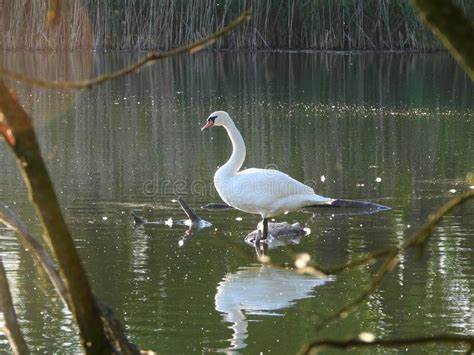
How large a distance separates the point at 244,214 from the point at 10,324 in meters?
8.41

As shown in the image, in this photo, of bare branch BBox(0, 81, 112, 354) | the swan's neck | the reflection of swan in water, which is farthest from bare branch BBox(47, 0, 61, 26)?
the swan's neck

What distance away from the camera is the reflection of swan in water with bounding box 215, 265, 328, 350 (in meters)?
6.54

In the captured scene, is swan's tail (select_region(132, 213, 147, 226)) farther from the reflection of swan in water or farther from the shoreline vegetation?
the shoreline vegetation

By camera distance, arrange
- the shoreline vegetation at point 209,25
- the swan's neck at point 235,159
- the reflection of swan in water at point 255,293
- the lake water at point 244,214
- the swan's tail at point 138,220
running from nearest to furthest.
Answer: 1. the lake water at point 244,214
2. the reflection of swan in water at point 255,293
3. the swan's neck at point 235,159
4. the swan's tail at point 138,220
5. the shoreline vegetation at point 209,25

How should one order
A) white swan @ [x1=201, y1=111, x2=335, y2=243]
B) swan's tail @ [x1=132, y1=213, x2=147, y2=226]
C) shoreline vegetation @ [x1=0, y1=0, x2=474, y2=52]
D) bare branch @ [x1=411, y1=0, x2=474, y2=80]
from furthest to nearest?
shoreline vegetation @ [x1=0, y1=0, x2=474, y2=52]
swan's tail @ [x1=132, y1=213, x2=147, y2=226]
white swan @ [x1=201, y1=111, x2=335, y2=243]
bare branch @ [x1=411, y1=0, x2=474, y2=80]

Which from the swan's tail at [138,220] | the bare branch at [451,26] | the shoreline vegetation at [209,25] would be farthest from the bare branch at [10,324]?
the shoreline vegetation at [209,25]

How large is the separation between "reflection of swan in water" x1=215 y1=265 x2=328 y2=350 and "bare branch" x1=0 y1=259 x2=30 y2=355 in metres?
3.73

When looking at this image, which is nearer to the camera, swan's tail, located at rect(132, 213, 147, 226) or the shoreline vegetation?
swan's tail, located at rect(132, 213, 147, 226)

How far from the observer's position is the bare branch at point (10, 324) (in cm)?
190

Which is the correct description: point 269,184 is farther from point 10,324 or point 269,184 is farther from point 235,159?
point 10,324

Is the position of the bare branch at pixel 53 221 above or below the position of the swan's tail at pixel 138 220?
above

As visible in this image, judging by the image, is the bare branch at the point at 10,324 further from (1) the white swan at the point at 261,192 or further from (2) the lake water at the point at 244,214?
(1) the white swan at the point at 261,192

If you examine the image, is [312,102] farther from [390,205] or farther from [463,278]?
[463,278]

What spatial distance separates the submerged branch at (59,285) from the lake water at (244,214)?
0.16 meters
